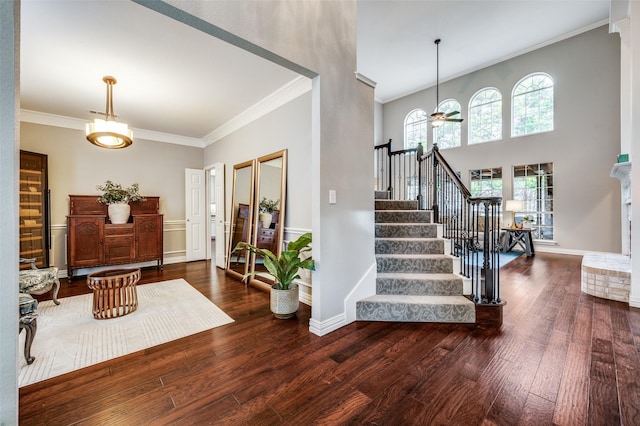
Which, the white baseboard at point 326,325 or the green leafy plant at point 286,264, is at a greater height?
the green leafy plant at point 286,264

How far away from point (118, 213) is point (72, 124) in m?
1.84

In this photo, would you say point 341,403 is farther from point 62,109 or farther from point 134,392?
point 62,109

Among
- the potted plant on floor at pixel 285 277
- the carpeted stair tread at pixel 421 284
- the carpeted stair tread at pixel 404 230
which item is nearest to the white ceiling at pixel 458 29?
the carpeted stair tread at pixel 404 230

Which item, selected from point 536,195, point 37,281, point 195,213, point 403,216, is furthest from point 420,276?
point 536,195

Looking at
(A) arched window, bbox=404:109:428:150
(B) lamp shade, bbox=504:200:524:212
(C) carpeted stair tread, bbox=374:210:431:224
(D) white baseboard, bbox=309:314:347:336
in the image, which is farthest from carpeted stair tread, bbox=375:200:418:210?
(A) arched window, bbox=404:109:428:150

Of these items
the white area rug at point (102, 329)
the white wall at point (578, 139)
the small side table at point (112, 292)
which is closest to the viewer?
the white area rug at point (102, 329)

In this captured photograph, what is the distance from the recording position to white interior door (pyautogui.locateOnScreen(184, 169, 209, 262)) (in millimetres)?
6055

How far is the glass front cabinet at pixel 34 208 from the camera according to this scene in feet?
13.3

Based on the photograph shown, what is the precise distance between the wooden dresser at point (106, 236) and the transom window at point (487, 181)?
8.02 m

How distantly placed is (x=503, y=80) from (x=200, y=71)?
24.8 feet

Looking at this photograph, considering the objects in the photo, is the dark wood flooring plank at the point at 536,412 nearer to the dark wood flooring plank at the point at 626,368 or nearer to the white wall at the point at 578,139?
the dark wood flooring plank at the point at 626,368

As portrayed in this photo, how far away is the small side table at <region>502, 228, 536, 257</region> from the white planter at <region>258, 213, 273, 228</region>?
226 inches

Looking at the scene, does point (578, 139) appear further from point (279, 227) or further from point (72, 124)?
point (72, 124)

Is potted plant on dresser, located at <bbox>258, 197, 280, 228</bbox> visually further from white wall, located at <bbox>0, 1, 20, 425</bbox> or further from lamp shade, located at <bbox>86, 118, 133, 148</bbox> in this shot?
white wall, located at <bbox>0, 1, 20, 425</bbox>
